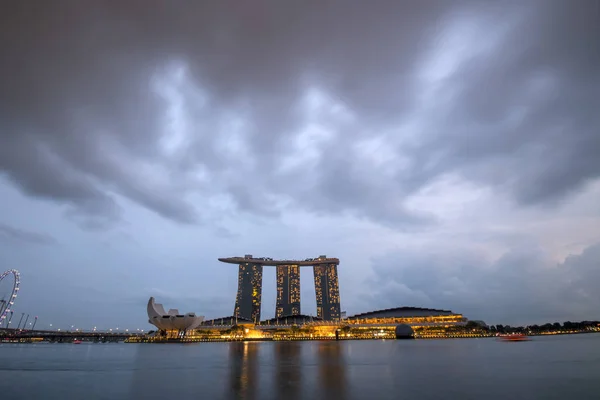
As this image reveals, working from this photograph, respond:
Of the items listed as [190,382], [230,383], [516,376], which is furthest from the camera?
[516,376]

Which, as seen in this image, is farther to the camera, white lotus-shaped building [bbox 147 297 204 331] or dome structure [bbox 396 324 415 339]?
white lotus-shaped building [bbox 147 297 204 331]

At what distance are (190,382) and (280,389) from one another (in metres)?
9.00

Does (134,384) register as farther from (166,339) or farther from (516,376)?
(166,339)

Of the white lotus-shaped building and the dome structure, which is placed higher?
the white lotus-shaped building

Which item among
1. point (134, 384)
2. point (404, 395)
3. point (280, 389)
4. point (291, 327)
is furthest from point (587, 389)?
point (291, 327)

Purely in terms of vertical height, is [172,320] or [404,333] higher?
[172,320]

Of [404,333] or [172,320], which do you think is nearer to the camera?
[404,333]

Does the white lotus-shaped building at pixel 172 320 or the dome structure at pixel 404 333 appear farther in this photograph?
the white lotus-shaped building at pixel 172 320

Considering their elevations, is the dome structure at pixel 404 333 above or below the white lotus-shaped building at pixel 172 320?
below

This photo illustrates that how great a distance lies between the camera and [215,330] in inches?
7603

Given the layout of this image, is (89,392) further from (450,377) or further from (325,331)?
(325,331)

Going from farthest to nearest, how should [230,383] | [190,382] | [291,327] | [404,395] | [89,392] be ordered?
[291,327]
[190,382]
[230,383]
[89,392]
[404,395]

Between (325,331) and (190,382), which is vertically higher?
(325,331)

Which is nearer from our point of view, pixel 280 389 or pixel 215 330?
pixel 280 389
